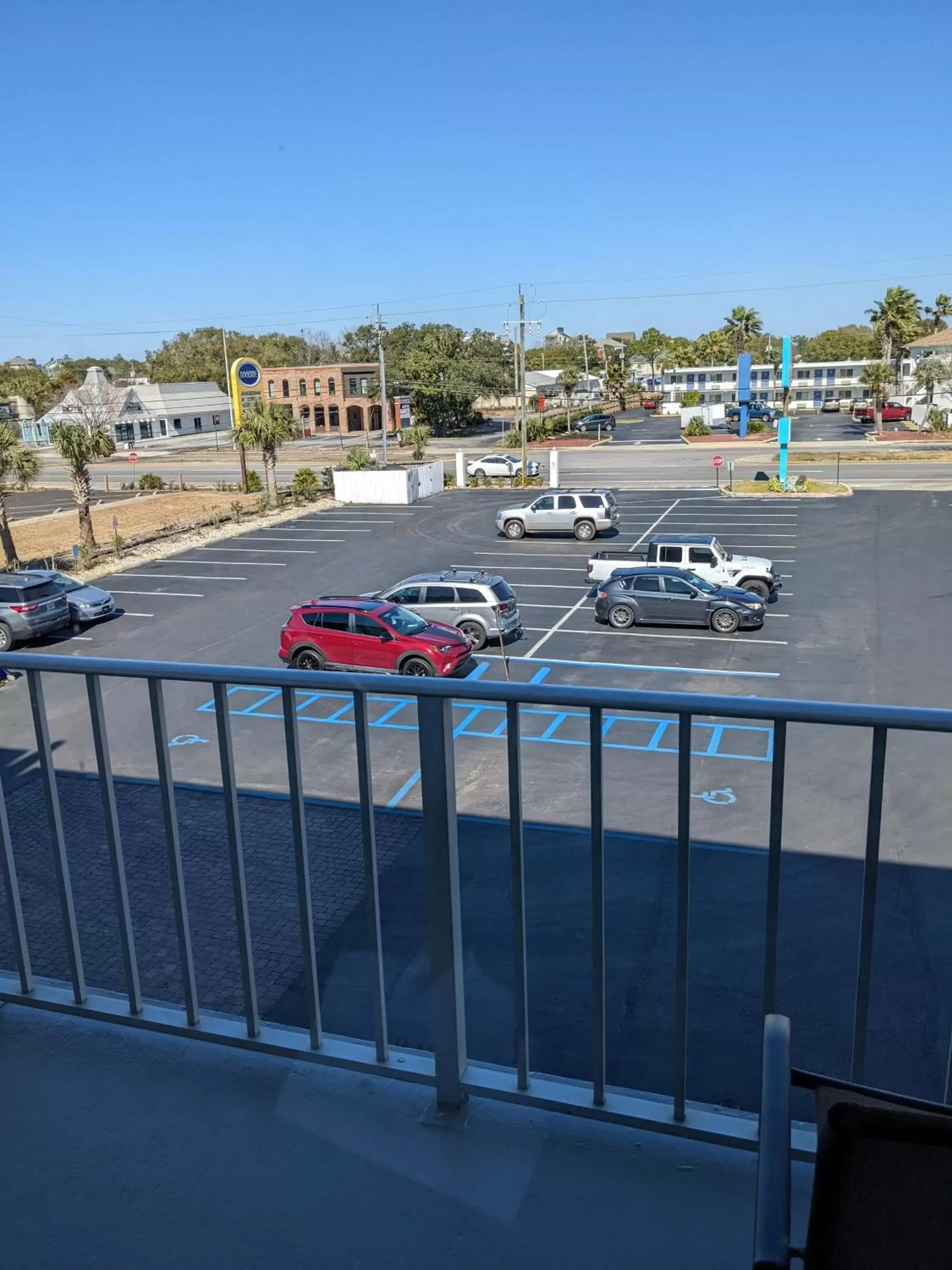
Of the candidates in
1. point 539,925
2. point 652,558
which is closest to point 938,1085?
point 539,925

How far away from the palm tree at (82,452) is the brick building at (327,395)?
54091mm

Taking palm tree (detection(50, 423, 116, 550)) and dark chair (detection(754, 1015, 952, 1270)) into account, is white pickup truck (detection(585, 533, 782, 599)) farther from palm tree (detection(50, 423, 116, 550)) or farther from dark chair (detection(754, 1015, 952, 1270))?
dark chair (detection(754, 1015, 952, 1270))

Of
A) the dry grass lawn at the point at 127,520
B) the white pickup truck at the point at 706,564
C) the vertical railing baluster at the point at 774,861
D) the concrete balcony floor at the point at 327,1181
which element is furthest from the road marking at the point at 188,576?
the vertical railing baluster at the point at 774,861

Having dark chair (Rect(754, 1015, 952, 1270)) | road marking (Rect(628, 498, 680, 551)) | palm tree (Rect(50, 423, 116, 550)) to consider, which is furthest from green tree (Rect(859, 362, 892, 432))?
dark chair (Rect(754, 1015, 952, 1270))

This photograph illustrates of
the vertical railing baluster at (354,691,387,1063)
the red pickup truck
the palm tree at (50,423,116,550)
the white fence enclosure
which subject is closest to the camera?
the vertical railing baluster at (354,691,387,1063)

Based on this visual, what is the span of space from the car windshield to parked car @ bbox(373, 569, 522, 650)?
1243 millimetres

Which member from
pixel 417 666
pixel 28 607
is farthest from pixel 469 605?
pixel 28 607

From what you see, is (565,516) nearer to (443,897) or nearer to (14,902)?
(14,902)

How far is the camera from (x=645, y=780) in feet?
42.4

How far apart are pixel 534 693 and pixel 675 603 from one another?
19083mm

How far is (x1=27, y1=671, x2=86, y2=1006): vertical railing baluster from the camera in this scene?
267 centimetres

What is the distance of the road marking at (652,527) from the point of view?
103ft

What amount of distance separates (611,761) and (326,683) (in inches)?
449

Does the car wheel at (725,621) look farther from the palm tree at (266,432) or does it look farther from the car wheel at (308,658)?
the palm tree at (266,432)
